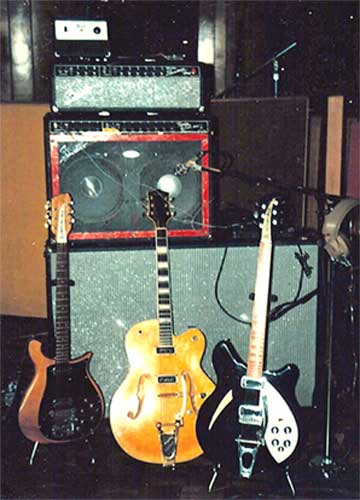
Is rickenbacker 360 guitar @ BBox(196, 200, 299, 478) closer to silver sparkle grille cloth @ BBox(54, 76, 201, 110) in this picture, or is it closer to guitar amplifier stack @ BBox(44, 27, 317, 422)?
guitar amplifier stack @ BBox(44, 27, 317, 422)

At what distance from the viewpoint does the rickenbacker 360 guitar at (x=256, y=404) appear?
2123 millimetres

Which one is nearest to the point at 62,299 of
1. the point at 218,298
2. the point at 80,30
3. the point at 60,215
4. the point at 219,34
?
the point at 60,215

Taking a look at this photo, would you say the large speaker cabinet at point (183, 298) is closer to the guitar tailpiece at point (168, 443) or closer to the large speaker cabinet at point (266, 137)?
the guitar tailpiece at point (168, 443)

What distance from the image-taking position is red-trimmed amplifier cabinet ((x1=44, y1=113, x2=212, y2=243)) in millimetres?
2311

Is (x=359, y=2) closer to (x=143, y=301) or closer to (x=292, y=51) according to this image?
(x=292, y=51)

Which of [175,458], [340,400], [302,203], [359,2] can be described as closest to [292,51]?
[359,2]

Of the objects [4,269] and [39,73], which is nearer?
[4,269]

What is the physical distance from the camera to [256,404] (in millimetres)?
2121

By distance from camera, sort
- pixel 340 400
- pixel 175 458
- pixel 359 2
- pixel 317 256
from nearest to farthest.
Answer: pixel 175 458, pixel 317 256, pixel 340 400, pixel 359 2

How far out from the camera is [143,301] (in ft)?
7.86

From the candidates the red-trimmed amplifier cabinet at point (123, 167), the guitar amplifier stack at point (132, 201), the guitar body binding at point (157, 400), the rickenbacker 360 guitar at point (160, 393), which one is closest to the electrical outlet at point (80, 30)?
the guitar amplifier stack at point (132, 201)

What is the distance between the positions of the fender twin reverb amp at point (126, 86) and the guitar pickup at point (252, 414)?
3.22 ft

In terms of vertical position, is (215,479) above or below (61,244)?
below

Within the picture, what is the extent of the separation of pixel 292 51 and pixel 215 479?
286 cm
